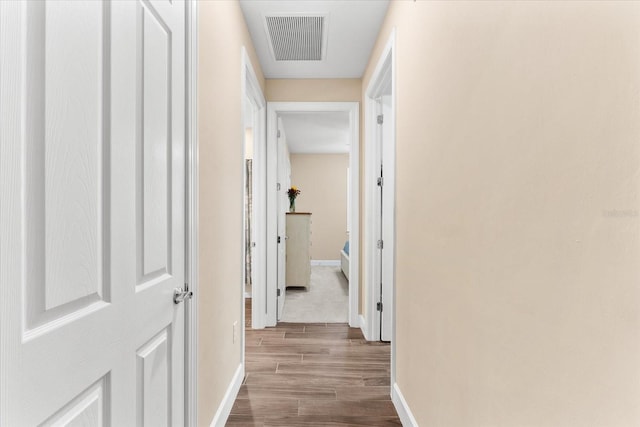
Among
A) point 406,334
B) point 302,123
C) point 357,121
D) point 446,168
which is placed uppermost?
point 302,123

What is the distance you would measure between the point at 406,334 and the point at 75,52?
5.96 ft

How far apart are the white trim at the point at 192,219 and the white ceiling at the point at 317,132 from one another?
2924mm

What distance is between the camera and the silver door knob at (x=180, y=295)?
49.6 inches

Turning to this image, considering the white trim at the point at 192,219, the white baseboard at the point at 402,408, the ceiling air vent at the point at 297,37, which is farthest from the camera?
the ceiling air vent at the point at 297,37

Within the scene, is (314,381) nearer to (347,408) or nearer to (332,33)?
(347,408)

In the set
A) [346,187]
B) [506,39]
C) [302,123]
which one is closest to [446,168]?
[506,39]

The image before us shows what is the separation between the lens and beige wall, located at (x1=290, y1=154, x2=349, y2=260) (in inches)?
318

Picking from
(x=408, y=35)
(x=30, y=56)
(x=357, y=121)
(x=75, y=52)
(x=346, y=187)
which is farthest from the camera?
(x=346, y=187)

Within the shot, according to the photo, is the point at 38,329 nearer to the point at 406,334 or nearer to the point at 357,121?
the point at 406,334

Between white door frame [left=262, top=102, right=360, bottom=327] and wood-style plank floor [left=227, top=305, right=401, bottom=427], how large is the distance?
0.96 feet

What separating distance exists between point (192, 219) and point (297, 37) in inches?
74.2

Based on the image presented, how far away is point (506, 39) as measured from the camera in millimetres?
932

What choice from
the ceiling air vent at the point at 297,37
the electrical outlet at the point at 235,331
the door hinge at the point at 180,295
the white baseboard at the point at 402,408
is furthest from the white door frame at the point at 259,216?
the door hinge at the point at 180,295

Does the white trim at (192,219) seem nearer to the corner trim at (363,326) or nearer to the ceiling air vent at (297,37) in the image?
the ceiling air vent at (297,37)
